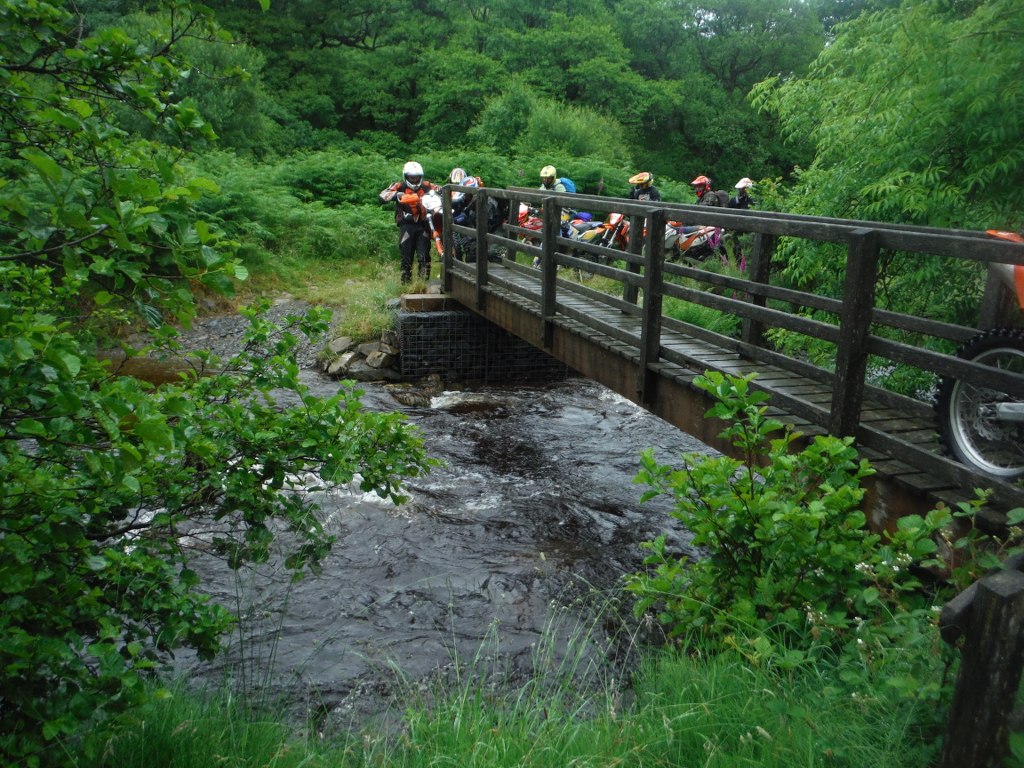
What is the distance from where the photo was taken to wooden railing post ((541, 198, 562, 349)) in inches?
339

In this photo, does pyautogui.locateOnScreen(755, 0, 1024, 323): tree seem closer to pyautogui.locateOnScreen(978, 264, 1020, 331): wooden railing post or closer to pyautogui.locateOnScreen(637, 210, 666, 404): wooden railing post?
pyautogui.locateOnScreen(637, 210, 666, 404): wooden railing post

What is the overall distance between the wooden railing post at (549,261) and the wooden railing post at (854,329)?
407cm

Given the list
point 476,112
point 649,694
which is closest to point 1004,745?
point 649,694

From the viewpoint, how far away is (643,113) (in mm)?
34094

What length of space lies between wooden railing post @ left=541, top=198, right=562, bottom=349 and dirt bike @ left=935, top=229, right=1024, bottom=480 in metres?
4.50

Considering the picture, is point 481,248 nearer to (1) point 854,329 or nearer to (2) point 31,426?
(1) point 854,329

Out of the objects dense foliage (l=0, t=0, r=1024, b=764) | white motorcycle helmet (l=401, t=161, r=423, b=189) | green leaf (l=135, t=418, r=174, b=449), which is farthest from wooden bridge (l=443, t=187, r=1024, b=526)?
Answer: green leaf (l=135, t=418, r=174, b=449)

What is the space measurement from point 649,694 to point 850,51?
822 centimetres

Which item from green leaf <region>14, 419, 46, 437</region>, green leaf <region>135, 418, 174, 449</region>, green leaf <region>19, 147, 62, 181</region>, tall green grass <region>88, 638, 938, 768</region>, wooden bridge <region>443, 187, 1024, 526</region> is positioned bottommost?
tall green grass <region>88, 638, 938, 768</region>

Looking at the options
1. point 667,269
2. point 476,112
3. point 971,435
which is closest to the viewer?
point 971,435

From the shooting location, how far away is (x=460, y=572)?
260 inches

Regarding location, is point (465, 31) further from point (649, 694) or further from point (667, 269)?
point (649, 694)

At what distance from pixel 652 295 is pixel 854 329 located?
223 cm

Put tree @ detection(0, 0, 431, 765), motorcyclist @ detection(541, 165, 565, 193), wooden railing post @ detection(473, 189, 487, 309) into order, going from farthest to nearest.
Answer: motorcyclist @ detection(541, 165, 565, 193), wooden railing post @ detection(473, 189, 487, 309), tree @ detection(0, 0, 431, 765)
